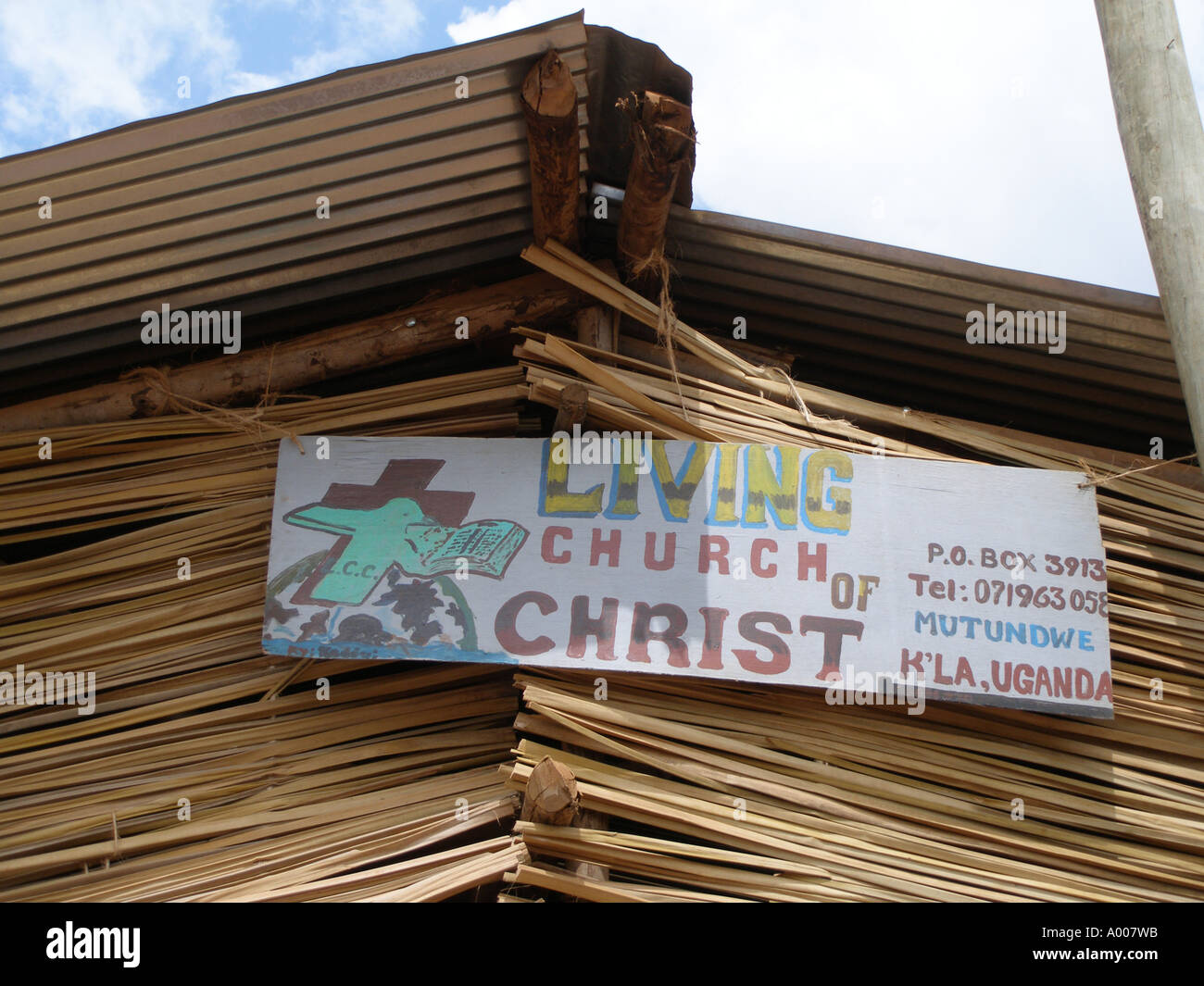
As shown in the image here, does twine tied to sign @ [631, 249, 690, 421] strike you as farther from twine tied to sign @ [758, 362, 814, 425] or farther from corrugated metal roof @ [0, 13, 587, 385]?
corrugated metal roof @ [0, 13, 587, 385]

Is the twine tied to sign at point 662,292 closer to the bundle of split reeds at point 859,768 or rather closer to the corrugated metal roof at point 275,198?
the bundle of split reeds at point 859,768

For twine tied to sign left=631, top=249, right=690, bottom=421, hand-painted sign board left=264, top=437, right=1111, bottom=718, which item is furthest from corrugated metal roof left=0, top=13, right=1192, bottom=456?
hand-painted sign board left=264, top=437, right=1111, bottom=718

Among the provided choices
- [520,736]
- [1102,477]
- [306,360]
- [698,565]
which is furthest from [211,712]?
[1102,477]

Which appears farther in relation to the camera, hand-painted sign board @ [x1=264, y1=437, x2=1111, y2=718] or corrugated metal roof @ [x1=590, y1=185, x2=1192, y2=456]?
corrugated metal roof @ [x1=590, y1=185, x2=1192, y2=456]

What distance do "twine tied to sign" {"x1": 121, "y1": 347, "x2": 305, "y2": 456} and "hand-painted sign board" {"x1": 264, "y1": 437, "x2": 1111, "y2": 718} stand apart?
0.27 meters

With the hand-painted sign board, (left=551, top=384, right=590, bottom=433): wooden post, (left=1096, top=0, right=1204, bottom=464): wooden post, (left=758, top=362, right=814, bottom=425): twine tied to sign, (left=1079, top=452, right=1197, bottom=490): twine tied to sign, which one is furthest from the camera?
(left=758, top=362, right=814, bottom=425): twine tied to sign

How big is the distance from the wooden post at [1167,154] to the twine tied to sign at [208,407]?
283 centimetres

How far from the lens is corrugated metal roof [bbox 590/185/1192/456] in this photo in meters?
3.83

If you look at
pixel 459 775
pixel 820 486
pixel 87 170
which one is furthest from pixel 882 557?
pixel 87 170

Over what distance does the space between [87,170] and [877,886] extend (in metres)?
3.27

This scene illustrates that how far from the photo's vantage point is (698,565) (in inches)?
134

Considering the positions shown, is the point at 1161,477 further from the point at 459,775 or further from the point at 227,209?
the point at 227,209

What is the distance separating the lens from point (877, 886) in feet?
10.3

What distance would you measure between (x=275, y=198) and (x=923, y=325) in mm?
2306
